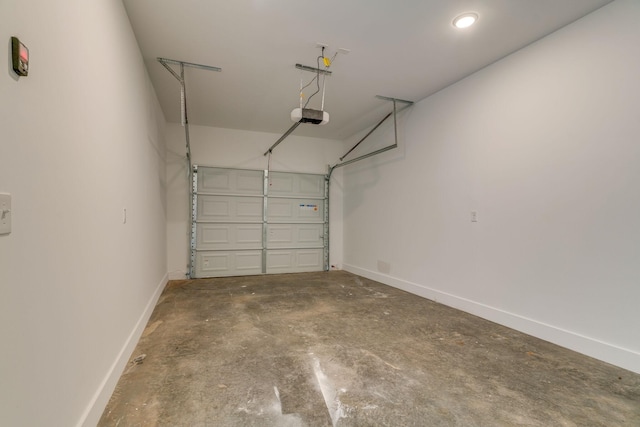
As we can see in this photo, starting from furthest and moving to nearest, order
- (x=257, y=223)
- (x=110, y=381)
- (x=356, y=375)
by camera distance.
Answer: (x=257, y=223)
(x=356, y=375)
(x=110, y=381)

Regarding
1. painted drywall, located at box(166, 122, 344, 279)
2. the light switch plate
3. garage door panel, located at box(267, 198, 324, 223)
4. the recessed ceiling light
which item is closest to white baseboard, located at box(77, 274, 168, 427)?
the light switch plate

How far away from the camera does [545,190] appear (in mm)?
2594

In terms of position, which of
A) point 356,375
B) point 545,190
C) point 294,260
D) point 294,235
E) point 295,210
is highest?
point 545,190

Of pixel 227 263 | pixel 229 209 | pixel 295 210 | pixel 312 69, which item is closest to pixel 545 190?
pixel 312 69

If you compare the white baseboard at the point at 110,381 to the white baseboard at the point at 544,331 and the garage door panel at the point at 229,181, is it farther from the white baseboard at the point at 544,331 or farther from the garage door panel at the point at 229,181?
the white baseboard at the point at 544,331

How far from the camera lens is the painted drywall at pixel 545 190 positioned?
6.99 ft

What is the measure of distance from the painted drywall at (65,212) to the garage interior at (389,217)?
0.5 inches

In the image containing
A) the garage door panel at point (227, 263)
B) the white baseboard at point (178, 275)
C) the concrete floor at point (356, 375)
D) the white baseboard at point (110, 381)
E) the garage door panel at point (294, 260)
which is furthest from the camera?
the garage door panel at point (294, 260)

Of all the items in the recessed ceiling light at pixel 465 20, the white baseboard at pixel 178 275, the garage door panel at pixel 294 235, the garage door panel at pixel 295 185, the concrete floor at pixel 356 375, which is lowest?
the concrete floor at pixel 356 375

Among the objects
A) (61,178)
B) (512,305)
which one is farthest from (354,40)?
(512,305)

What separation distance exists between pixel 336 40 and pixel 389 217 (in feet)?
9.44

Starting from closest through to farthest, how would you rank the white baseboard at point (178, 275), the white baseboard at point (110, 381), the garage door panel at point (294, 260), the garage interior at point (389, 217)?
the garage interior at point (389, 217), the white baseboard at point (110, 381), the white baseboard at point (178, 275), the garage door panel at point (294, 260)

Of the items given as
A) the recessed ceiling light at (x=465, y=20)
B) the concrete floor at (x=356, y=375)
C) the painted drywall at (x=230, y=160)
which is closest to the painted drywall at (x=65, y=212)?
the concrete floor at (x=356, y=375)

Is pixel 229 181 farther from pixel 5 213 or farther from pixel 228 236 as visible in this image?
pixel 5 213
